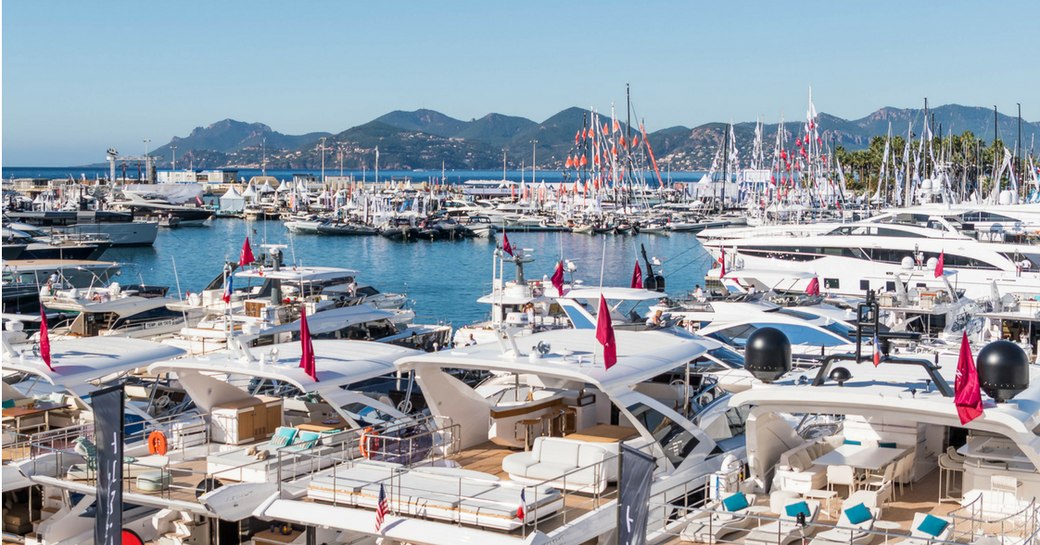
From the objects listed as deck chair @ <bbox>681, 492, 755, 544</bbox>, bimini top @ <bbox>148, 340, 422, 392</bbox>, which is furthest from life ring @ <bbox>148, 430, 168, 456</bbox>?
deck chair @ <bbox>681, 492, 755, 544</bbox>

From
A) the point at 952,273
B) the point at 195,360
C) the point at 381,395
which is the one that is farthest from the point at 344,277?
the point at 952,273

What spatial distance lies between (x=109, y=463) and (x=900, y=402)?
8.98 metres

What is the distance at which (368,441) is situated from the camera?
1571cm

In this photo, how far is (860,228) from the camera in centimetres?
4512

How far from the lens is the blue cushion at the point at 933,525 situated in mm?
12453

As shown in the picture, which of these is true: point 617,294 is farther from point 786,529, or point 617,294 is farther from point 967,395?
point 967,395

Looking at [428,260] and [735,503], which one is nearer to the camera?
[735,503]

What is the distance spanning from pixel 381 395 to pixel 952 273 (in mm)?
23993

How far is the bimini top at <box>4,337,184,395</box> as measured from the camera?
706 inches

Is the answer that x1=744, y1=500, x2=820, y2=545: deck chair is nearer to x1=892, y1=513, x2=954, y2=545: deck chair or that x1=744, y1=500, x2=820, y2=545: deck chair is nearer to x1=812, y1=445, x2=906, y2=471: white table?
x1=892, y1=513, x2=954, y2=545: deck chair

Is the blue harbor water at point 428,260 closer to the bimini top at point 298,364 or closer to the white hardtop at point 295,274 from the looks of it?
the white hardtop at point 295,274

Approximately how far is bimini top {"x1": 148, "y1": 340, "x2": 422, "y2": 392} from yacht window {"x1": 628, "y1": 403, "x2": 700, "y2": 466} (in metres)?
3.72

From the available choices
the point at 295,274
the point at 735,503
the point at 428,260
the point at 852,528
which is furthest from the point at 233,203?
the point at 852,528

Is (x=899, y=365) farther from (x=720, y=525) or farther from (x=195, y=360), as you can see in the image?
(x=195, y=360)
